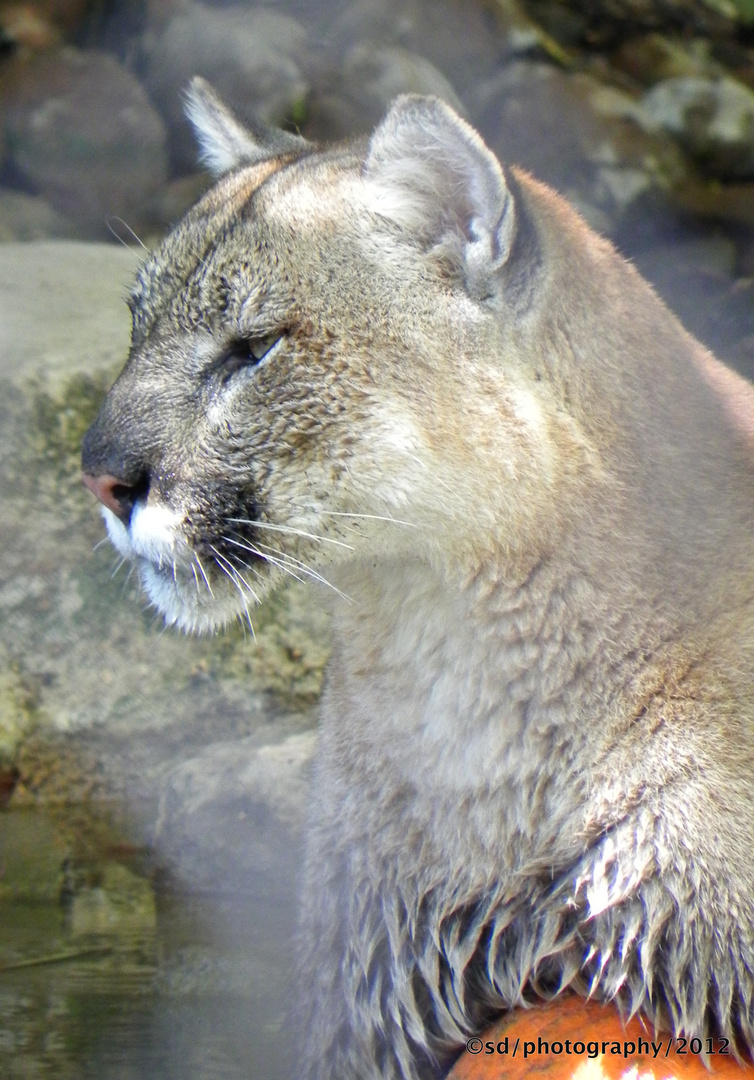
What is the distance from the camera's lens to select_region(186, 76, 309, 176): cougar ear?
3.33 metres

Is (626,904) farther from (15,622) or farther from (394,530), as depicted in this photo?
(15,622)

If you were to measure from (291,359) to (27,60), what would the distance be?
16.1 ft

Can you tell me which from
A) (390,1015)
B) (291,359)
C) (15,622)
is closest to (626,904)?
(390,1015)

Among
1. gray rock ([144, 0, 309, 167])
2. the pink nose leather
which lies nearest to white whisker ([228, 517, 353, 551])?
the pink nose leather

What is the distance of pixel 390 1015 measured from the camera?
8.60ft

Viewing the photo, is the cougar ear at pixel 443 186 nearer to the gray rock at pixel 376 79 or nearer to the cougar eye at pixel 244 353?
the cougar eye at pixel 244 353

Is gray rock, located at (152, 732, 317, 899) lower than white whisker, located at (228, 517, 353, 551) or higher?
lower

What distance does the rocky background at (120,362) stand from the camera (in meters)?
3.73

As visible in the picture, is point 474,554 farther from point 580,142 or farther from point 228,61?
point 580,142

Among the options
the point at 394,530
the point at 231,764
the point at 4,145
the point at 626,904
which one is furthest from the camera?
the point at 4,145

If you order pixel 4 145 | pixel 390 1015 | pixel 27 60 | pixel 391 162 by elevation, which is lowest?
pixel 390 1015

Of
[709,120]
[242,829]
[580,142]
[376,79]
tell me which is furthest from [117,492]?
[709,120]

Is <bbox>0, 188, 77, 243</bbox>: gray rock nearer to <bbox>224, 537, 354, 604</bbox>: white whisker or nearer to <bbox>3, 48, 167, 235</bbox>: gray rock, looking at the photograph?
<bbox>3, 48, 167, 235</bbox>: gray rock

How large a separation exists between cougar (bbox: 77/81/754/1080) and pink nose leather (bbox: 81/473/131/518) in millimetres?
11
